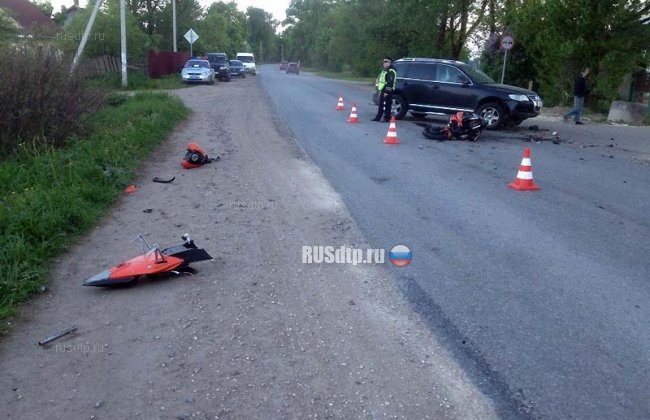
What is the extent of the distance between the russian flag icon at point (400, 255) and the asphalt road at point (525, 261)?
117mm

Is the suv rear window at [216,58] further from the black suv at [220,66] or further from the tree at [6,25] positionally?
the tree at [6,25]

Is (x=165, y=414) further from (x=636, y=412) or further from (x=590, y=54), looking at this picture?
(x=590, y=54)

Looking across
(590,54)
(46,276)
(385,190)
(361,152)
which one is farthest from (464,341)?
(590,54)

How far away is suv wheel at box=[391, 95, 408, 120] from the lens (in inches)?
776

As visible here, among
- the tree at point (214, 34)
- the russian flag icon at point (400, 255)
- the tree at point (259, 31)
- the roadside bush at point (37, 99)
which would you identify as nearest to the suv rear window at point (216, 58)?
the tree at point (214, 34)

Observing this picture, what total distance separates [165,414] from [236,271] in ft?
8.09

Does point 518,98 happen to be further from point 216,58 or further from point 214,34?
point 214,34

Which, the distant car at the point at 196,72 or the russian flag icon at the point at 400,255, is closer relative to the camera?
the russian flag icon at the point at 400,255

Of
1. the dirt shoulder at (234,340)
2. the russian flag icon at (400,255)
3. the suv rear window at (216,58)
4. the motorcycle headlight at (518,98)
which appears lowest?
the dirt shoulder at (234,340)

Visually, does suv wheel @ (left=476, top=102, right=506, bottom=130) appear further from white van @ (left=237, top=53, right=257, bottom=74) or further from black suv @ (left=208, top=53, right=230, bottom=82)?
white van @ (left=237, top=53, right=257, bottom=74)

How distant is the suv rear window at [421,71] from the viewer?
19.1m

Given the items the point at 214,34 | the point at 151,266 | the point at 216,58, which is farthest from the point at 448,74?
the point at 214,34

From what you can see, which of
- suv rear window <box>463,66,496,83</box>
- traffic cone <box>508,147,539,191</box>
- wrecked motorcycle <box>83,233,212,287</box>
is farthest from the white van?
wrecked motorcycle <box>83,233,212,287</box>

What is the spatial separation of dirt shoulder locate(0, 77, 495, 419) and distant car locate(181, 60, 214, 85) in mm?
31502
